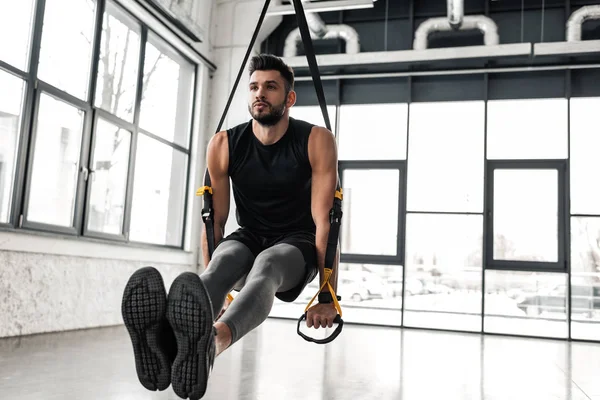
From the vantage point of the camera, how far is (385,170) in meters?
7.57

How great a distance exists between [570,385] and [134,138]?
4655 millimetres

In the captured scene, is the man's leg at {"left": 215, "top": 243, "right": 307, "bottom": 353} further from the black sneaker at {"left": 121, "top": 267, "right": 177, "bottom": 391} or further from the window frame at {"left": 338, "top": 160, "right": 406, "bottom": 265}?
the window frame at {"left": 338, "top": 160, "right": 406, "bottom": 265}

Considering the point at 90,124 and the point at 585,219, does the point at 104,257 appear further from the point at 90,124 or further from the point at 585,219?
the point at 585,219

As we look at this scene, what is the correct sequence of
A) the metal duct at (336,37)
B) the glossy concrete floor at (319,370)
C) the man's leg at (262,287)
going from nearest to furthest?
the man's leg at (262,287) < the glossy concrete floor at (319,370) < the metal duct at (336,37)

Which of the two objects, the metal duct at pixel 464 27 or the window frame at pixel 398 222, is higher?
the metal duct at pixel 464 27

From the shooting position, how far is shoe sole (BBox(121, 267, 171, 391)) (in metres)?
1.68

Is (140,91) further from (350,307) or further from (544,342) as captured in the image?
(544,342)

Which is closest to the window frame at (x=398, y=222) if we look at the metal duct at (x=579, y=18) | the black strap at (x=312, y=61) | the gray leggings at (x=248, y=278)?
the metal duct at (x=579, y=18)

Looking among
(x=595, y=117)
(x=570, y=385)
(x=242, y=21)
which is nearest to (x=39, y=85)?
(x=242, y=21)

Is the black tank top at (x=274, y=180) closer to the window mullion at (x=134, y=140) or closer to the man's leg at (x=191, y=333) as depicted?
the man's leg at (x=191, y=333)

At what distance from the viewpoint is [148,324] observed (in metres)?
1.68

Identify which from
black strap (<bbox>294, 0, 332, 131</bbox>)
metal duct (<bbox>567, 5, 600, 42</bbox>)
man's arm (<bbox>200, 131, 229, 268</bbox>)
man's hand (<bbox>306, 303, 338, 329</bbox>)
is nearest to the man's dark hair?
black strap (<bbox>294, 0, 332, 131</bbox>)

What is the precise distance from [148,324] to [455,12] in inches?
242

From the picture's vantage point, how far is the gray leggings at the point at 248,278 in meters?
1.81
